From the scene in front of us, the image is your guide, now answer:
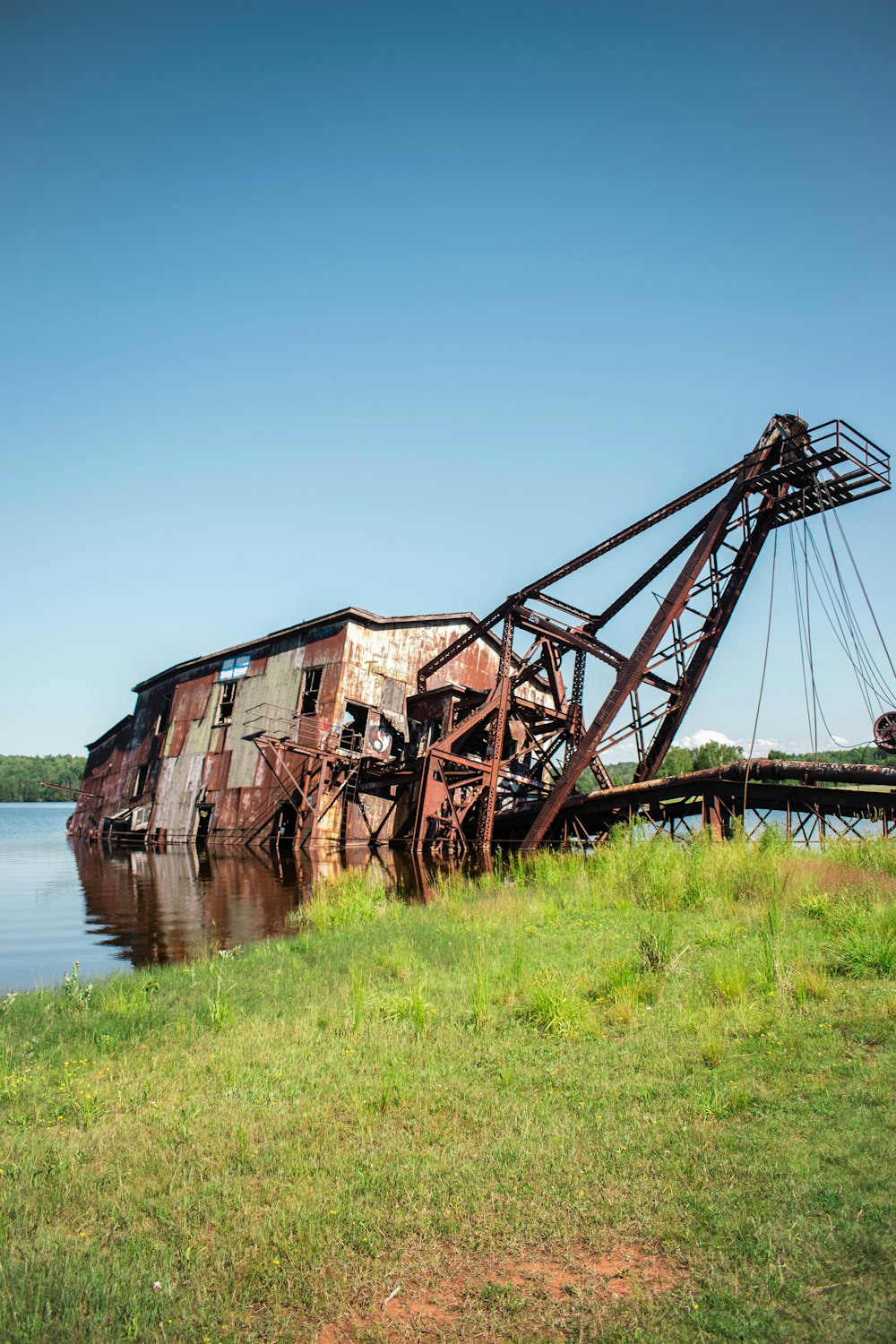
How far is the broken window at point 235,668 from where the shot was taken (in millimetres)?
28219

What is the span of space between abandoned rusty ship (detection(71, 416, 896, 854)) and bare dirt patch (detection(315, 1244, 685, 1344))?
11.3 m

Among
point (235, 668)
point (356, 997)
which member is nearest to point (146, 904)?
point (356, 997)

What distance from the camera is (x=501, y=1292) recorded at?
2.51 metres

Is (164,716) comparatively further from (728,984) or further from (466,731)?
(728,984)

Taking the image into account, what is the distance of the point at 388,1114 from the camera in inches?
149

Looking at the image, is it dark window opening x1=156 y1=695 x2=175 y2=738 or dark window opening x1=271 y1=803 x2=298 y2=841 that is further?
dark window opening x1=156 y1=695 x2=175 y2=738

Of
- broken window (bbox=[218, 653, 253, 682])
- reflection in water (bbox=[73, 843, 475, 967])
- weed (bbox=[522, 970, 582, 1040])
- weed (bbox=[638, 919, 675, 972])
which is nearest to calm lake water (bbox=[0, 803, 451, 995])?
reflection in water (bbox=[73, 843, 475, 967])

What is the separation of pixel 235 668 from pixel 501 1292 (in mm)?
27656

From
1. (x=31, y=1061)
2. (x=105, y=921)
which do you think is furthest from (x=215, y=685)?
(x=31, y=1061)

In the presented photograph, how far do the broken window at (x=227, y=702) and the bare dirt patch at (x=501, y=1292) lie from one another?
87.9 ft

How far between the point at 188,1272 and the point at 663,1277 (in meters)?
1.70

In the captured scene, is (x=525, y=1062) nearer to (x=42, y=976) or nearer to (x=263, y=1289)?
(x=263, y=1289)

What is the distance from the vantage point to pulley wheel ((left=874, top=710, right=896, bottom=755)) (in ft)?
41.2

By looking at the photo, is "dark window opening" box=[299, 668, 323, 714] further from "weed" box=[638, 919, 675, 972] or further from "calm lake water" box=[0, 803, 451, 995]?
"weed" box=[638, 919, 675, 972]
